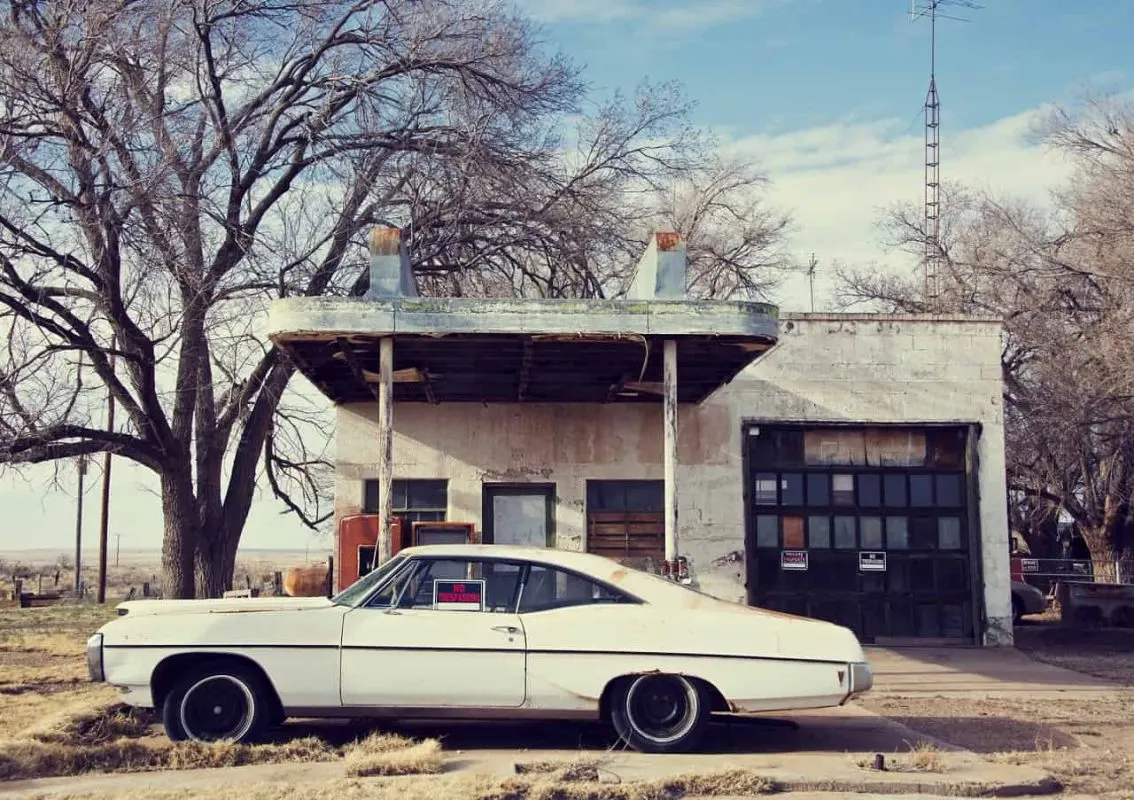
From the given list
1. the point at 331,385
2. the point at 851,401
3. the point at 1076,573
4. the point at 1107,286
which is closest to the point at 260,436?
the point at 331,385

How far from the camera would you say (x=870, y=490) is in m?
16.5

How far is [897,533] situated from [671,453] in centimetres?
544

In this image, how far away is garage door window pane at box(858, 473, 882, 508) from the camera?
1652cm

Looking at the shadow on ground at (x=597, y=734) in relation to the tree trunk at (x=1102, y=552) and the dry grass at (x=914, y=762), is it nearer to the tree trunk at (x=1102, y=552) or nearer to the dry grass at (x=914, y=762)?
the dry grass at (x=914, y=762)

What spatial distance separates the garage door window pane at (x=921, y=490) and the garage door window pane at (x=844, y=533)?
2.88 feet

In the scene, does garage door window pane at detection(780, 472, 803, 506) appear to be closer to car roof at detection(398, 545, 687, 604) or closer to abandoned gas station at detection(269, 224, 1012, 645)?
abandoned gas station at detection(269, 224, 1012, 645)

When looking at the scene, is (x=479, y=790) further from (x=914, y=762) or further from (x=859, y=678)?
(x=914, y=762)

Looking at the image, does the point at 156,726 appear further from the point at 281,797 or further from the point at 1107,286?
the point at 1107,286

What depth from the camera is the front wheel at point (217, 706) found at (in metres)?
8.71

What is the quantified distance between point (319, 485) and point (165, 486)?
7372 mm

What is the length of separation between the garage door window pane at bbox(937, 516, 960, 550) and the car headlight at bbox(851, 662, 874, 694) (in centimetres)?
830

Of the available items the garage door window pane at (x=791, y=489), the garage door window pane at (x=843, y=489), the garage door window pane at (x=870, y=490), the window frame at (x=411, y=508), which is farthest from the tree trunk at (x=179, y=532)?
the garage door window pane at (x=870, y=490)

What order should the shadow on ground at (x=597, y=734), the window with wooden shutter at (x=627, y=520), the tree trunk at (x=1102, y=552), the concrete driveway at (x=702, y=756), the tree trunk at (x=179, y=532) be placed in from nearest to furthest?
1. the concrete driveway at (x=702, y=756)
2. the shadow on ground at (x=597, y=734)
3. the window with wooden shutter at (x=627, y=520)
4. the tree trunk at (x=179, y=532)
5. the tree trunk at (x=1102, y=552)

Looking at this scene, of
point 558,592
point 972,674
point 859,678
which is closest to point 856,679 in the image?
point 859,678
